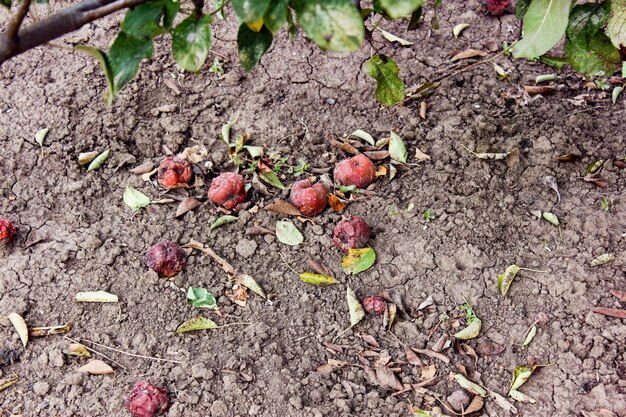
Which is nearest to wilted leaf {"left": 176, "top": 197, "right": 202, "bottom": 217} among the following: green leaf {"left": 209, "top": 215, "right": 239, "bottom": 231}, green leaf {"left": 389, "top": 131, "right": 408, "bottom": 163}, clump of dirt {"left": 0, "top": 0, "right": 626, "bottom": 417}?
clump of dirt {"left": 0, "top": 0, "right": 626, "bottom": 417}

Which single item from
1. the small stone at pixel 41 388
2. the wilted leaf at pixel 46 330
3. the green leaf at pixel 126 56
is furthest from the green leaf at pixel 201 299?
the green leaf at pixel 126 56

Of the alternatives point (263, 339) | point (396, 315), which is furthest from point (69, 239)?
point (396, 315)

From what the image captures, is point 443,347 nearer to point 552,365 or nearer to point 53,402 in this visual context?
point 552,365

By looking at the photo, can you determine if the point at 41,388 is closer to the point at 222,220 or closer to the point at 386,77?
the point at 222,220

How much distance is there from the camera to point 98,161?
3.12m

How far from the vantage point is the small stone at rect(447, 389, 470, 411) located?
2373 millimetres

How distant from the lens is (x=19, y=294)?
2.67 metres

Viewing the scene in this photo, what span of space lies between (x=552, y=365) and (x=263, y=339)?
1113 mm

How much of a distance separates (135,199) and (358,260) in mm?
1077

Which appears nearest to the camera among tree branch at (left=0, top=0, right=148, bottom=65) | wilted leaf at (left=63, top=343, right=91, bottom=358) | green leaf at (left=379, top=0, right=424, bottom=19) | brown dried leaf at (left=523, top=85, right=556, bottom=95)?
green leaf at (left=379, top=0, right=424, bottom=19)

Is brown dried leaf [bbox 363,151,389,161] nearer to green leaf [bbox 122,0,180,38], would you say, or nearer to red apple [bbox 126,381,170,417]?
red apple [bbox 126,381,170,417]

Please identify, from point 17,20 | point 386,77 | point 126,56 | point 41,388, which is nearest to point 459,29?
point 386,77

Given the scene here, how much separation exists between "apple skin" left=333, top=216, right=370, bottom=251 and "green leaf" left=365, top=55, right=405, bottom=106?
0.54 meters

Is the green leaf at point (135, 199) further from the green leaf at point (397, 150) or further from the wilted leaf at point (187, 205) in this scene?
the green leaf at point (397, 150)
